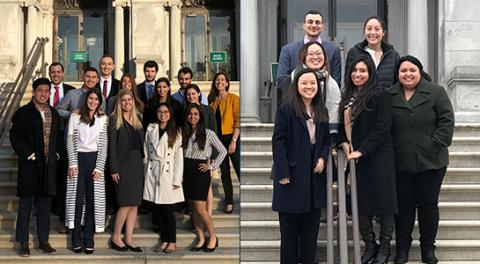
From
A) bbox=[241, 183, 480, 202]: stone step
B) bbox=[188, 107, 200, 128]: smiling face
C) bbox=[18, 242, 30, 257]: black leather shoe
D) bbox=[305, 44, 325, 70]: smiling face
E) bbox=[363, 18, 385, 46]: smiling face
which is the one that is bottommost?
bbox=[18, 242, 30, 257]: black leather shoe

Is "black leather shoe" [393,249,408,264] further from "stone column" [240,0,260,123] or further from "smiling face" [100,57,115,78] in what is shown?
"stone column" [240,0,260,123]

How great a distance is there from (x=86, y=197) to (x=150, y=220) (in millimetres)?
871

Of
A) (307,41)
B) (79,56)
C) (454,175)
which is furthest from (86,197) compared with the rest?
(79,56)

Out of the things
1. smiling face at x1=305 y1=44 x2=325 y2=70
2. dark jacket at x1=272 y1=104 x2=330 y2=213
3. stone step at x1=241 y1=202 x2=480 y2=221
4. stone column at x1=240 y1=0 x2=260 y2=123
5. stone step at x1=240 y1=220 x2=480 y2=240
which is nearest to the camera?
dark jacket at x1=272 y1=104 x2=330 y2=213

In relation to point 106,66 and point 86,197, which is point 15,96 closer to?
point 106,66

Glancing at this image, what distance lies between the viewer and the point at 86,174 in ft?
25.0

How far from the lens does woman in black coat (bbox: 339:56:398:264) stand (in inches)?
246

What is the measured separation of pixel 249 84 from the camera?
38.9ft

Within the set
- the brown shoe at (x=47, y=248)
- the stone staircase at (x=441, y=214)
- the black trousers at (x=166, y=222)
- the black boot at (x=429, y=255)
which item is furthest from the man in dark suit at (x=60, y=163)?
the black boot at (x=429, y=255)

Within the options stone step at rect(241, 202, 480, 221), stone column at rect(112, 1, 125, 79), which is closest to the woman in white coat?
stone step at rect(241, 202, 480, 221)

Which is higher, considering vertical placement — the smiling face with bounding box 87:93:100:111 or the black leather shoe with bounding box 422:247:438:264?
the smiling face with bounding box 87:93:100:111

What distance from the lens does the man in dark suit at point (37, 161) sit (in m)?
7.49

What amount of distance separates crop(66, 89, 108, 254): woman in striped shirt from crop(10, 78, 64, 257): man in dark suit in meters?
0.19

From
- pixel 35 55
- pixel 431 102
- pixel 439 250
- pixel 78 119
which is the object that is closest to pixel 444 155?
pixel 431 102
